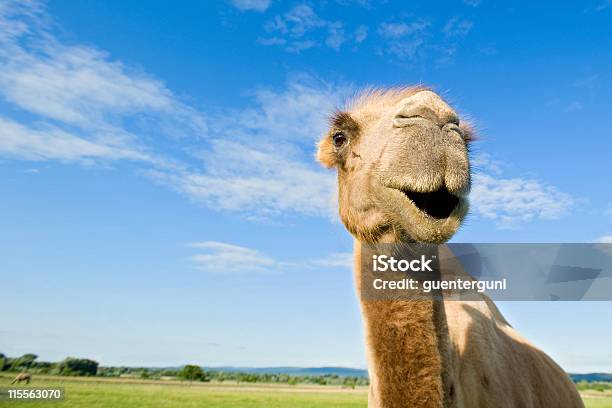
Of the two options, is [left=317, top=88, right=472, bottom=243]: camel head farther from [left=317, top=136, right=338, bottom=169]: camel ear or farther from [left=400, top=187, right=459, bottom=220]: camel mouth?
[left=317, top=136, right=338, bottom=169]: camel ear

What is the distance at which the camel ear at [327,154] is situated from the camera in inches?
184

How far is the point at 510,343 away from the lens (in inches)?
230

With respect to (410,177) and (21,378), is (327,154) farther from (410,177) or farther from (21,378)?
(21,378)

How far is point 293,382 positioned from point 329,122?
5676 inches

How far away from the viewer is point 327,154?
4.77 m

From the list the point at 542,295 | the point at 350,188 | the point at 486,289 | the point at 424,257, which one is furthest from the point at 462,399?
the point at 542,295

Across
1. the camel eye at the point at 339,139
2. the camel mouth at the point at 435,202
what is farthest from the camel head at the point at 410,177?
the camel eye at the point at 339,139

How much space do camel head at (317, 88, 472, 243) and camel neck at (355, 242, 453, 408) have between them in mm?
525

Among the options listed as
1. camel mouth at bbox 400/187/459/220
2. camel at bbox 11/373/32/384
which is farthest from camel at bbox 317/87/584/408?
camel at bbox 11/373/32/384

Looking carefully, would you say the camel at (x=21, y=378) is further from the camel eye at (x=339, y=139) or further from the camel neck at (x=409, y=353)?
the camel neck at (x=409, y=353)

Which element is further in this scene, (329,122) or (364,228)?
(329,122)

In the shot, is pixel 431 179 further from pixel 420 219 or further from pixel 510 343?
pixel 510 343

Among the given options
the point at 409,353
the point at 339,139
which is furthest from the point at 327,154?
the point at 409,353

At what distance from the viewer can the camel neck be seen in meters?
3.49
